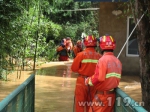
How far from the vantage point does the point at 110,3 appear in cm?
1430

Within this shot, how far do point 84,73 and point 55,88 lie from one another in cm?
507

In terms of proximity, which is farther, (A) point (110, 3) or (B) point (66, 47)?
(B) point (66, 47)

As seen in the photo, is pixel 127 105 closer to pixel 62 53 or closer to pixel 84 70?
pixel 84 70

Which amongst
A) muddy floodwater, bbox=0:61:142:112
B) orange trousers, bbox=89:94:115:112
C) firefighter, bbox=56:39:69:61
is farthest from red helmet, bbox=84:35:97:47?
firefighter, bbox=56:39:69:61

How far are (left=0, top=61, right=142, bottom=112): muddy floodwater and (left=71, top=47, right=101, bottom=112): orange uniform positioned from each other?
1.85m

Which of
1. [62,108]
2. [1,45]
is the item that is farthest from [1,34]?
[62,108]

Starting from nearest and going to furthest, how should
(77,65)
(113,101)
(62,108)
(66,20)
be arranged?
(113,101), (77,65), (62,108), (66,20)

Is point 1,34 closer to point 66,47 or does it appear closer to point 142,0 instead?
point 142,0


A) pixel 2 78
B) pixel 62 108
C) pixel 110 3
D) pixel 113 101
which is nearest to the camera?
pixel 113 101

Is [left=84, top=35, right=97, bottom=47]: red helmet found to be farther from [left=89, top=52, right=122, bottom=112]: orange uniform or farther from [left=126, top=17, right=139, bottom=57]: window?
[left=126, top=17, right=139, bottom=57]: window

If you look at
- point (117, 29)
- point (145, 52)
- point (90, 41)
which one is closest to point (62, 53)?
point (117, 29)

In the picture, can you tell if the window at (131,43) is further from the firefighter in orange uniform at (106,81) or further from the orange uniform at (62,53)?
the firefighter in orange uniform at (106,81)

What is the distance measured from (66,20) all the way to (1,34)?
21.2 m

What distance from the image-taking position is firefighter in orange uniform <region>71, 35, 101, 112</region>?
20.3 feet
